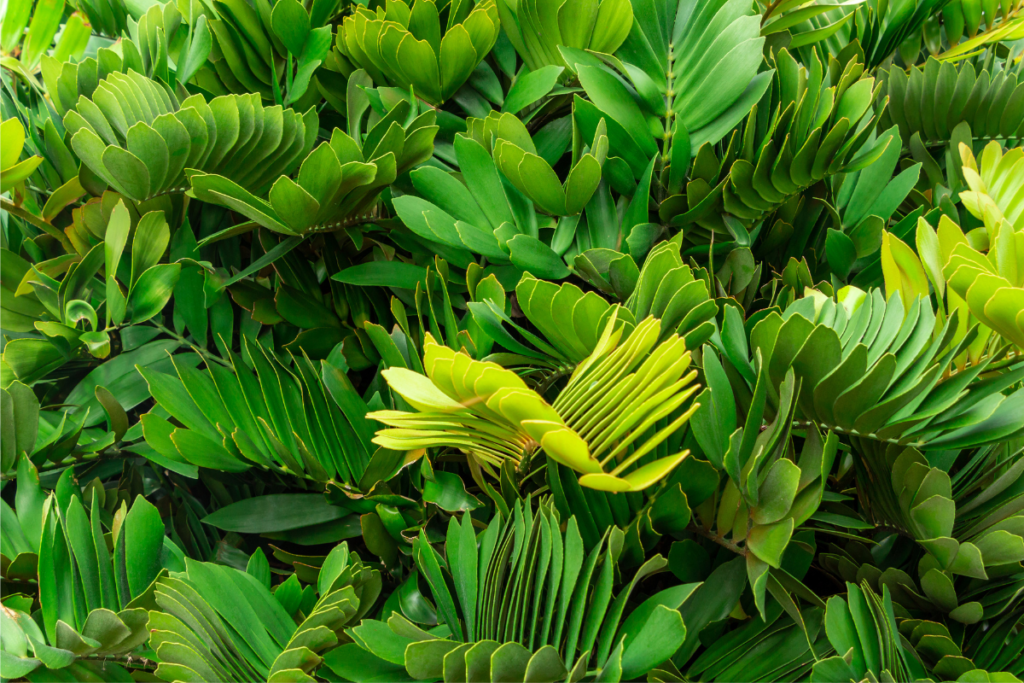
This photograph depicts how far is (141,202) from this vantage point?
20.8 inches

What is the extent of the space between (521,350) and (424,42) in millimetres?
220

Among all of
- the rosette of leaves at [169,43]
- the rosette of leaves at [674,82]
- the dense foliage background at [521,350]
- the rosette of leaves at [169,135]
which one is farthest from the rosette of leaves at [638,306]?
the rosette of leaves at [169,43]

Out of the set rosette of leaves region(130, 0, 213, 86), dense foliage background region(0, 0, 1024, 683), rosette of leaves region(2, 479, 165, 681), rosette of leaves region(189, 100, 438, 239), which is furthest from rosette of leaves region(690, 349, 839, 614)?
rosette of leaves region(130, 0, 213, 86)

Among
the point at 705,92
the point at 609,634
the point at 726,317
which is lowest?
the point at 609,634

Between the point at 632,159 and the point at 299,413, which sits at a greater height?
the point at 632,159

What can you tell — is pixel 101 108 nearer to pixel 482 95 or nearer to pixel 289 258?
pixel 289 258

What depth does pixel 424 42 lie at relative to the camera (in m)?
0.48

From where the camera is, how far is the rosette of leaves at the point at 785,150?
1.45 ft

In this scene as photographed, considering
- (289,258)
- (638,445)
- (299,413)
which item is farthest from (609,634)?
(289,258)

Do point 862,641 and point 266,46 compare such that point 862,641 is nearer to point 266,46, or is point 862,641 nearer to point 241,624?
point 241,624

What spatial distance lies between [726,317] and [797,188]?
5.8 inches

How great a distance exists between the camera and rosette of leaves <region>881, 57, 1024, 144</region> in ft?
1.85

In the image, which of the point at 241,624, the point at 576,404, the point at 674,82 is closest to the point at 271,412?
the point at 241,624

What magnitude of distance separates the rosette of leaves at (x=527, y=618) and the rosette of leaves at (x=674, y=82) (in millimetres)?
249
